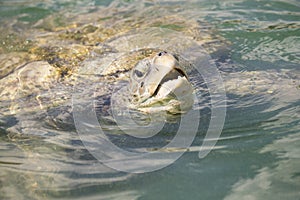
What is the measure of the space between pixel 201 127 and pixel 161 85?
1.37ft

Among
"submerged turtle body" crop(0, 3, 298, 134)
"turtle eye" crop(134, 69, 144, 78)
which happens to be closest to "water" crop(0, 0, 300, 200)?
"submerged turtle body" crop(0, 3, 298, 134)

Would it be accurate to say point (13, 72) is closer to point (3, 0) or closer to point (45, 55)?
point (45, 55)

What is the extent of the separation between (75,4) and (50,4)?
38cm

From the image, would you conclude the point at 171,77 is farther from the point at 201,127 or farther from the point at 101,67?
the point at 101,67

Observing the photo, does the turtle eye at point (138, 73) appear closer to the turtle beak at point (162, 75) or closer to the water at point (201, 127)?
the turtle beak at point (162, 75)

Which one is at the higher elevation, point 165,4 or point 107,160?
point 165,4

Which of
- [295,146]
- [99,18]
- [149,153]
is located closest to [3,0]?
[99,18]

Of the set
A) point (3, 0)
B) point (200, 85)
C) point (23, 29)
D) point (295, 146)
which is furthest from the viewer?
point (3, 0)

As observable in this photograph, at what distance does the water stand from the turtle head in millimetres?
194

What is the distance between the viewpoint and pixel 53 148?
281 cm

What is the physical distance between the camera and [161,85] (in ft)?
9.14

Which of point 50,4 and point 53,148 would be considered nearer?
point 53,148

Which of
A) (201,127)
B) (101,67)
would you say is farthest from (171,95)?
(101,67)

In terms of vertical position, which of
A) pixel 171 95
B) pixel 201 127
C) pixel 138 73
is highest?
pixel 138 73
